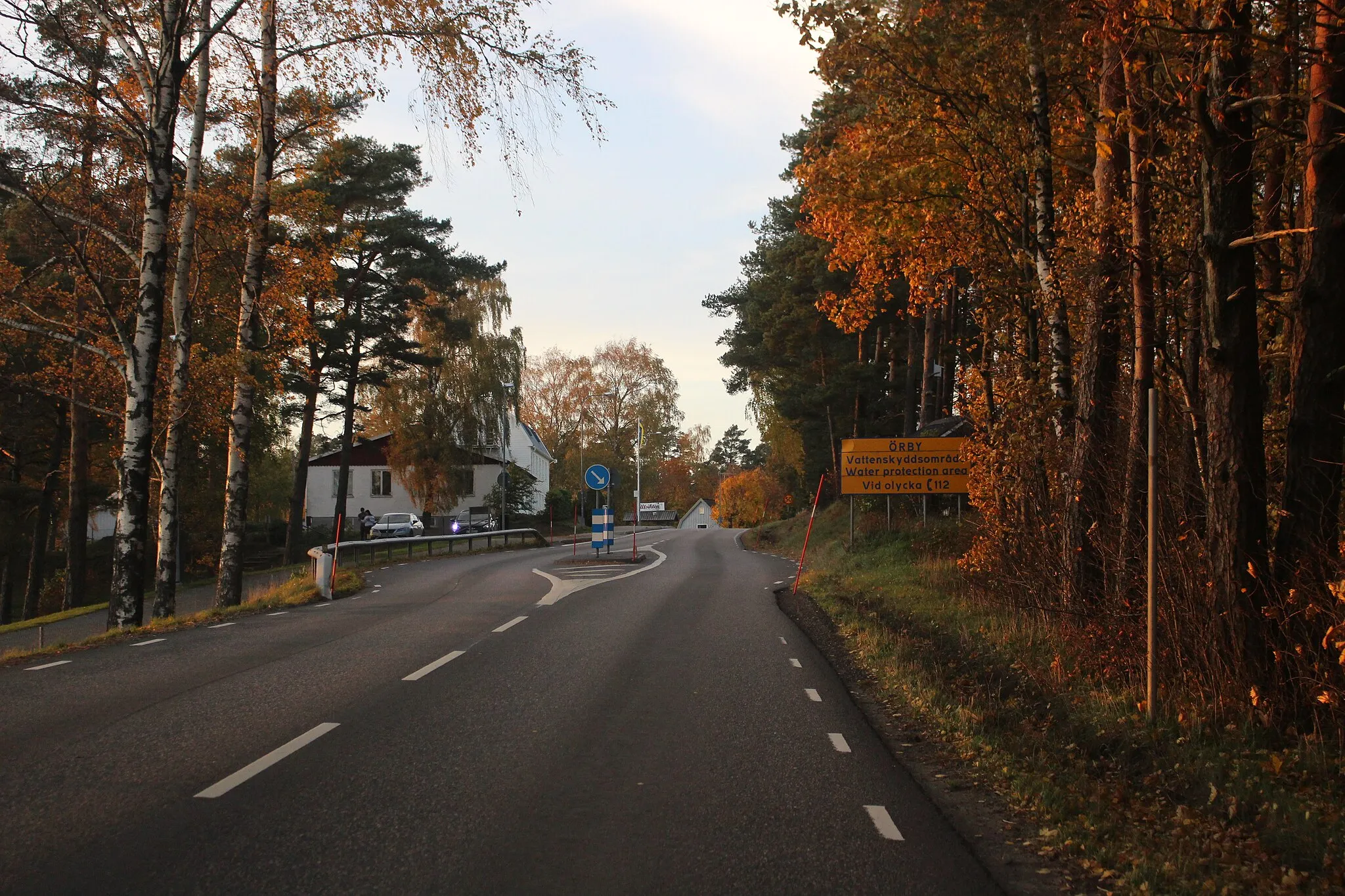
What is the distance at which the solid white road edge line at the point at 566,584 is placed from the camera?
1692 centimetres

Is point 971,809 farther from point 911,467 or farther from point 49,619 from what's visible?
point 49,619

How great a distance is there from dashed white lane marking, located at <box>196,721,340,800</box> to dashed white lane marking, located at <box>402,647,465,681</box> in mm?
1890

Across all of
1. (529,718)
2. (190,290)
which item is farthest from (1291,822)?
(190,290)

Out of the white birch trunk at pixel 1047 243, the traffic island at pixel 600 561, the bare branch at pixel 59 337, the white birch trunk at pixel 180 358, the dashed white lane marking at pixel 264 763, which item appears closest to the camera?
the dashed white lane marking at pixel 264 763

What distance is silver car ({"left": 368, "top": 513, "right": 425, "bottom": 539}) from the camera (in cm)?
5594

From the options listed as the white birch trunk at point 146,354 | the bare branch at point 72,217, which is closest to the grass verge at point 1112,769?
the white birch trunk at point 146,354

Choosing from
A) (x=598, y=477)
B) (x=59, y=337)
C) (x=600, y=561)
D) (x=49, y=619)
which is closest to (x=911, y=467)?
(x=600, y=561)

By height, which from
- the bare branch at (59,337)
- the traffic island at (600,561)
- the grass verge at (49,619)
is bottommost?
the grass verge at (49,619)

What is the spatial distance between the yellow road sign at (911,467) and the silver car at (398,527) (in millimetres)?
37044

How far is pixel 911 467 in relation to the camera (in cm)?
2314

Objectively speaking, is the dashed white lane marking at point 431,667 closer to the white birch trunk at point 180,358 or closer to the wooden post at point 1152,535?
the wooden post at point 1152,535

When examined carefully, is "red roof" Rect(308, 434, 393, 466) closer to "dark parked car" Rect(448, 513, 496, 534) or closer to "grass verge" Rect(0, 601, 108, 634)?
"dark parked car" Rect(448, 513, 496, 534)

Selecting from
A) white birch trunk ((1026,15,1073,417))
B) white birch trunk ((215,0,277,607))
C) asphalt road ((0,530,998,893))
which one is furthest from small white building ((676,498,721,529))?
asphalt road ((0,530,998,893))

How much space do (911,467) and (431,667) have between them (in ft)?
51.8
